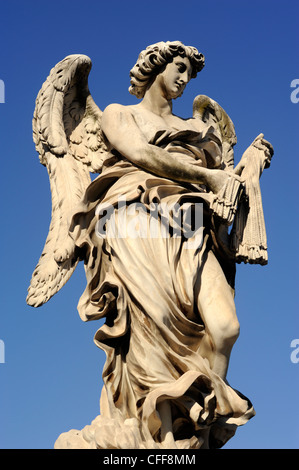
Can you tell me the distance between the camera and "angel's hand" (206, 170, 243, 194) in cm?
907

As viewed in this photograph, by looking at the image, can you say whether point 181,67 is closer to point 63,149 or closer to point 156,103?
point 156,103

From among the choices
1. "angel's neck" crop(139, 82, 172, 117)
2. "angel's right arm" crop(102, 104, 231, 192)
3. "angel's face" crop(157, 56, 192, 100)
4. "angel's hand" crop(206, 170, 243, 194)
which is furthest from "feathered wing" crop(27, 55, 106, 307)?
"angel's hand" crop(206, 170, 243, 194)

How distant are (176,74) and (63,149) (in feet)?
4.20

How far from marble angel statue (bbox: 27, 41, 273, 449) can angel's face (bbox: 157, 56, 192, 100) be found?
11 millimetres

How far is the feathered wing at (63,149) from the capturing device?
31.2 feet

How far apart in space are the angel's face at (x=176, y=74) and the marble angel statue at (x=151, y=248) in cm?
1

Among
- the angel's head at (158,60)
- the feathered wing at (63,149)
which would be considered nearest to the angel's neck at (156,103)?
the angel's head at (158,60)

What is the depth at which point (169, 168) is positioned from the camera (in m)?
9.16

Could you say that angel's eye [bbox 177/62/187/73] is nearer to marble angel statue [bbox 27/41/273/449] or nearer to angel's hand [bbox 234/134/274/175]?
marble angel statue [bbox 27/41/273/449]

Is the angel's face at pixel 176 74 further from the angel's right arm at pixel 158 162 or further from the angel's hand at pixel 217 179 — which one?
the angel's hand at pixel 217 179

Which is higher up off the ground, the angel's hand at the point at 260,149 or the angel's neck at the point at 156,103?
the angel's neck at the point at 156,103

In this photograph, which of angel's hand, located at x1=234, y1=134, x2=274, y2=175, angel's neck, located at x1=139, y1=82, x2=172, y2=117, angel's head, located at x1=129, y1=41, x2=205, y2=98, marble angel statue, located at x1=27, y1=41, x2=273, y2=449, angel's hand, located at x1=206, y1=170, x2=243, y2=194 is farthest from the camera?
angel's neck, located at x1=139, y1=82, x2=172, y2=117

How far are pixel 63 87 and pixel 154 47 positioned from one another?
1.05 metres
